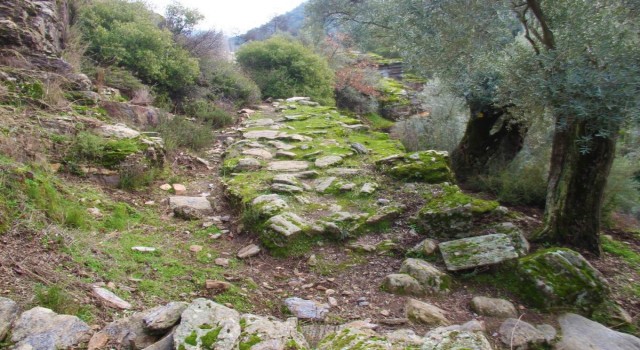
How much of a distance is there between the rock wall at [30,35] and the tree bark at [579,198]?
23.1 feet

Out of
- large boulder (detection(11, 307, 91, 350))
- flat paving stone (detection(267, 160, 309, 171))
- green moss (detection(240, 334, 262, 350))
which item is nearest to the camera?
large boulder (detection(11, 307, 91, 350))

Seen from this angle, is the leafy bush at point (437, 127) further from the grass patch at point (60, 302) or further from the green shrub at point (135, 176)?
the grass patch at point (60, 302)

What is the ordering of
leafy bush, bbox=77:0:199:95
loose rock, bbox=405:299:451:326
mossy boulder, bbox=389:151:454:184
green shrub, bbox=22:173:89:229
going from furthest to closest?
leafy bush, bbox=77:0:199:95 < mossy boulder, bbox=389:151:454:184 < green shrub, bbox=22:173:89:229 < loose rock, bbox=405:299:451:326

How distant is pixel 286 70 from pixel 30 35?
303 inches

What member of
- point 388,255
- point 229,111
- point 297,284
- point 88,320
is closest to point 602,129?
point 388,255

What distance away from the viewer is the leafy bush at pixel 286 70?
1291 cm

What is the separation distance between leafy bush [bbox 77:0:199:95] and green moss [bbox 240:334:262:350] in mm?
7420

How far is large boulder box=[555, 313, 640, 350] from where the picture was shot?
3.05 meters

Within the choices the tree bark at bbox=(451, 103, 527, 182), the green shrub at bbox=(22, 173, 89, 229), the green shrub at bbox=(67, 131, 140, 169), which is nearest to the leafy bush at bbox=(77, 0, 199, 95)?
the green shrub at bbox=(67, 131, 140, 169)

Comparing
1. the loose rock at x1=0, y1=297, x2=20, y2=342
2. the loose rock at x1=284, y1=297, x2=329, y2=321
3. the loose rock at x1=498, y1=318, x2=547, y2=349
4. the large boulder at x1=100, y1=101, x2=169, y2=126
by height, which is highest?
the large boulder at x1=100, y1=101, x2=169, y2=126

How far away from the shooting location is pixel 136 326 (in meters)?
2.58

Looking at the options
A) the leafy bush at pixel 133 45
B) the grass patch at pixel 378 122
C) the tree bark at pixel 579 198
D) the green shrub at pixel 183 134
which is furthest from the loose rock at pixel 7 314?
the grass patch at pixel 378 122

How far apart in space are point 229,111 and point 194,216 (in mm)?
5697

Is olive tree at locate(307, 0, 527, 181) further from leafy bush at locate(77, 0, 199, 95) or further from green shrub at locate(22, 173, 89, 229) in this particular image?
green shrub at locate(22, 173, 89, 229)
